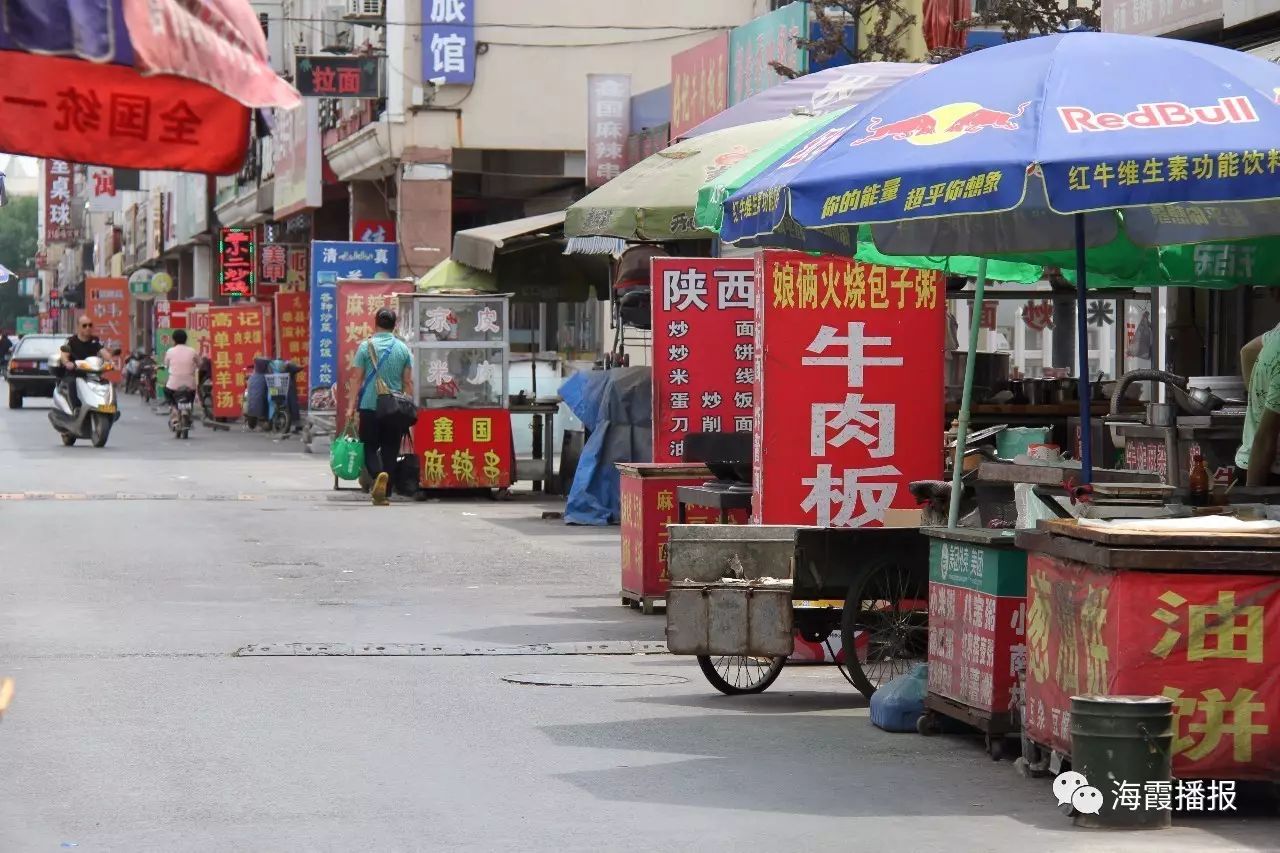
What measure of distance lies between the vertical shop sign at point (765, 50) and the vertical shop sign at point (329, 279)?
7.76m

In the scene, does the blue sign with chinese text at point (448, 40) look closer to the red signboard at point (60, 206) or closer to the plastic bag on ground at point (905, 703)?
the plastic bag on ground at point (905, 703)

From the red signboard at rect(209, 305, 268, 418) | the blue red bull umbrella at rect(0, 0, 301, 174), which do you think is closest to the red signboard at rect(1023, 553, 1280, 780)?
the blue red bull umbrella at rect(0, 0, 301, 174)

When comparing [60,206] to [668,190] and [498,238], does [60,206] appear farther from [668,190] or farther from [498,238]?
[668,190]

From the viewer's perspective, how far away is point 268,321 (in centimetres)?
4091

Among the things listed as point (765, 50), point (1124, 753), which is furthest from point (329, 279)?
point (1124, 753)

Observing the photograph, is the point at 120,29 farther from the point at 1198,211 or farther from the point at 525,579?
the point at 525,579

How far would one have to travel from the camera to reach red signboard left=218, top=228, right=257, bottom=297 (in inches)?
1918

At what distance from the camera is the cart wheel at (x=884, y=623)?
957 cm

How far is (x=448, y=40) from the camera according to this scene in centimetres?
3316

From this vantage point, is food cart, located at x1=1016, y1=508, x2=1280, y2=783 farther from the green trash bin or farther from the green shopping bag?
the green shopping bag

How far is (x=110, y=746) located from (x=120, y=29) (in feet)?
12.6

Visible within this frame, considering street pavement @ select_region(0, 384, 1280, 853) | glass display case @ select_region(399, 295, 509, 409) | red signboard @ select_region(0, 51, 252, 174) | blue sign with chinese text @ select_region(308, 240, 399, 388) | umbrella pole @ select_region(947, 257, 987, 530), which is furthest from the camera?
blue sign with chinese text @ select_region(308, 240, 399, 388)

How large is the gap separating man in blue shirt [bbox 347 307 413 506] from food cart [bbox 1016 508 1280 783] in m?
14.5

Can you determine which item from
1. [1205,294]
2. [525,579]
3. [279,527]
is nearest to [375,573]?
[525,579]
